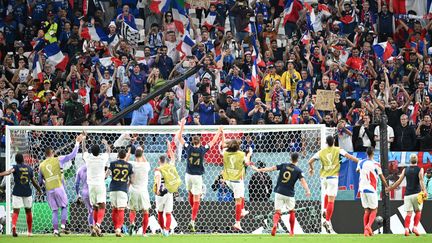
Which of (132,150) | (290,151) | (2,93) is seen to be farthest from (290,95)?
(2,93)

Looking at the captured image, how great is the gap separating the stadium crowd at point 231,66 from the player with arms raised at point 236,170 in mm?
2580

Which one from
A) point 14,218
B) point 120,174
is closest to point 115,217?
point 120,174

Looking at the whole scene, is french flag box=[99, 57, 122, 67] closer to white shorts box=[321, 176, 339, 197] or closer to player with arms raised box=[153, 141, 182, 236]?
player with arms raised box=[153, 141, 182, 236]

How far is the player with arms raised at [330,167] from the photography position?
26875 millimetres

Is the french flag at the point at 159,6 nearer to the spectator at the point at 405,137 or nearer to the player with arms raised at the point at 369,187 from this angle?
the spectator at the point at 405,137

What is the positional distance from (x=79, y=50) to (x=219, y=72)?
4.16 m

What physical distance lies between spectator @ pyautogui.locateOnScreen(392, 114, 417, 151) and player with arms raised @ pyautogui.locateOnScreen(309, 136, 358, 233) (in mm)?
3876

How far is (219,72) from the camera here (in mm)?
33219

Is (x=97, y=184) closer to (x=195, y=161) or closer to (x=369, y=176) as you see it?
(x=195, y=161)

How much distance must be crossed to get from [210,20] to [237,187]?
8892mm

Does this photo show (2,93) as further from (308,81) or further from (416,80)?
(416,80)

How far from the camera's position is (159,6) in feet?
117

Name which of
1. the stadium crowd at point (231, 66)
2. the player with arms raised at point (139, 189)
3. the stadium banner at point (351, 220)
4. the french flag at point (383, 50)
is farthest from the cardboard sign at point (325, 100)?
the player with arms raised at point (139, 189)

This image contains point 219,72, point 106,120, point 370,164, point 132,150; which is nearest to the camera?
point 370,164
